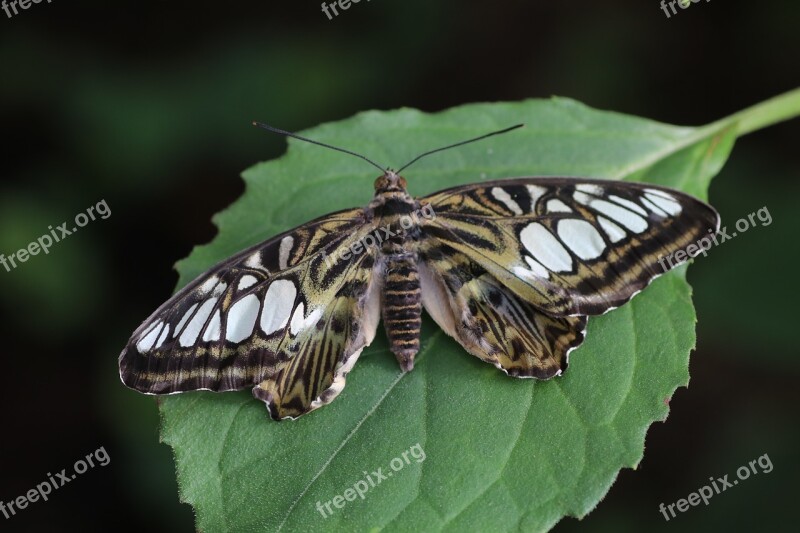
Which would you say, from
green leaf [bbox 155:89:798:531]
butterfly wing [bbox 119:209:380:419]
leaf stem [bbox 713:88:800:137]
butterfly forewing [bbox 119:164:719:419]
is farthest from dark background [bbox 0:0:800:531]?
butterfly wing [bbox 119:209:380:419]

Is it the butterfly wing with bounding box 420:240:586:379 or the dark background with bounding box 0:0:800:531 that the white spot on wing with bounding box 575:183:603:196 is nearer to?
the butterfly wing with bounding box 420:240:586:379

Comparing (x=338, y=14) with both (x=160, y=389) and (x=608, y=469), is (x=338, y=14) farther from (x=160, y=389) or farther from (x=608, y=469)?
(x=608, y=469)

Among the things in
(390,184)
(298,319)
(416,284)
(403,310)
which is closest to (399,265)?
(416,284)

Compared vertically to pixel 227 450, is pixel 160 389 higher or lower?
higher

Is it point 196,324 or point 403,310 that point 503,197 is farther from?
point 196,324

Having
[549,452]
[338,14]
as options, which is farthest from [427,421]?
[338,14]

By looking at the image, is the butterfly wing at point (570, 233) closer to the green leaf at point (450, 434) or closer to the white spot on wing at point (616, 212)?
the white spot on wing at point (616, 212)

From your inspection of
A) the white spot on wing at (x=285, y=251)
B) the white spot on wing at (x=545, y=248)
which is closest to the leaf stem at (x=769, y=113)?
the white spot on wing at (x=545, y=248)
